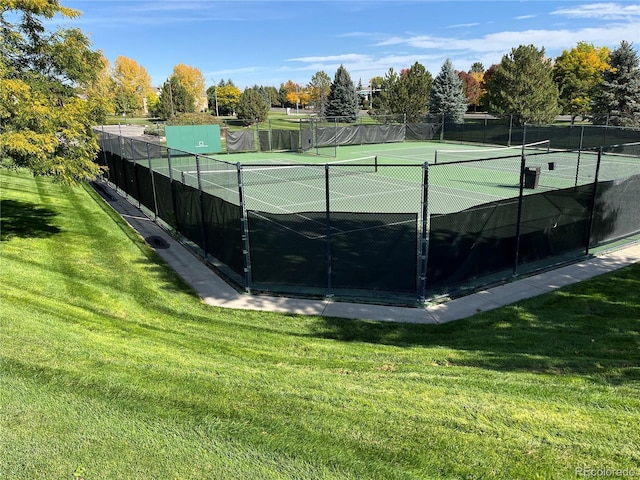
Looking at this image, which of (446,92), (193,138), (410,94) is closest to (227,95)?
(410,94)

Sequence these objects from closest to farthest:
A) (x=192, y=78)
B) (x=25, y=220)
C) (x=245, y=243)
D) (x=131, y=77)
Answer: (x=245, y=243) < (x=25, y=220) < (x=192, y=78) < (x=131, y=77)

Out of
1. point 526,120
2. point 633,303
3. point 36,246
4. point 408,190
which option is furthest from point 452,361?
point 526,120

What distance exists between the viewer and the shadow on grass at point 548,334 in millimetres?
5871

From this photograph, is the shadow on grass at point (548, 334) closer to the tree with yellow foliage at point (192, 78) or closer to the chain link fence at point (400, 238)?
the chain link fence at point (400, 238)

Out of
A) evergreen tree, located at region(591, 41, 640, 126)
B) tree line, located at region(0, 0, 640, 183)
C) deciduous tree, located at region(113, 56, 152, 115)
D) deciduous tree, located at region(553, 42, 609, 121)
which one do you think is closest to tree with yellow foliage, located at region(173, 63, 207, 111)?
tree line, located at region(0, 0, 640, 183)

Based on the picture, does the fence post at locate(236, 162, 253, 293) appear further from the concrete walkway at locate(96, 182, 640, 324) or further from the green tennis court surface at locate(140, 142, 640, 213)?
the green tennis court surface at locate(140, 142, 640, 213)

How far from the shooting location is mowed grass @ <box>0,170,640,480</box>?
3.53 m

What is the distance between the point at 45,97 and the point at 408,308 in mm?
8494

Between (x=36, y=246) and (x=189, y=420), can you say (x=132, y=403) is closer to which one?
(x=189, y=420)

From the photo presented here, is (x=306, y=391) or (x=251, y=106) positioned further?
(x=251, y=106)

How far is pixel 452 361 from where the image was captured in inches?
247

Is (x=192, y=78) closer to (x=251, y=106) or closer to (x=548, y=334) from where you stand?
(x=251, y=106)

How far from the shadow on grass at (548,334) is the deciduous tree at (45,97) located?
6.61 m

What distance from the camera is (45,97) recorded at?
9.65 meters
